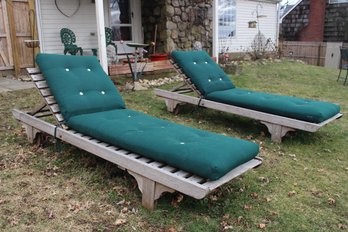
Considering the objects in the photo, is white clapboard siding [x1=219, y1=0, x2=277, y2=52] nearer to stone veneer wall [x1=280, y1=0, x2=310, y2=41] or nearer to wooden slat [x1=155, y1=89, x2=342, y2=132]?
stone veneer wall [x1=280, y1=0, x2=310, y2=41]

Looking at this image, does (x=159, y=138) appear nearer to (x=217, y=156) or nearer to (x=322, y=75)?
(x=217, y=156)

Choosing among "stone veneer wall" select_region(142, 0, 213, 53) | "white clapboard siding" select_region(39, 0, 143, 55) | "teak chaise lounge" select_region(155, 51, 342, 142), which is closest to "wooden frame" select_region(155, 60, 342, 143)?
"teak chaise lounge" select_region(155, 51, 342, 142)

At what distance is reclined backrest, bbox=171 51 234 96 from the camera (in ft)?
17.3

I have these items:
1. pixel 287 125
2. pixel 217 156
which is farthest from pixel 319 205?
pixel 287 125

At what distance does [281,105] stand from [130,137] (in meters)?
2.30

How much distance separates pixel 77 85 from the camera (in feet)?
12.8

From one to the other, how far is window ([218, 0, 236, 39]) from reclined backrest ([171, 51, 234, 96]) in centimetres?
758

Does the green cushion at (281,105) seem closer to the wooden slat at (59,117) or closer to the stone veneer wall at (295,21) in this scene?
the wooden slat at (59,117)

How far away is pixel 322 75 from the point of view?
33.5ft

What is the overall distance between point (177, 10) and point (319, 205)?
8375mm

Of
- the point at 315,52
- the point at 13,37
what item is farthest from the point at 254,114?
the point at 315,52

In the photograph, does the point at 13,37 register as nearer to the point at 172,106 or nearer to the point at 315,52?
the point at 172,106

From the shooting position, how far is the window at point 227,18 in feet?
41.8

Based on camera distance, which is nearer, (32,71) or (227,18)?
(32,71)
